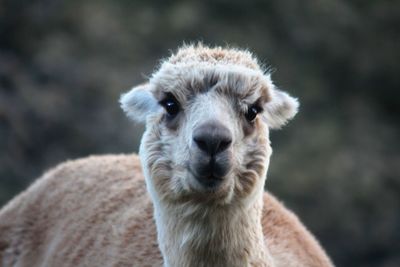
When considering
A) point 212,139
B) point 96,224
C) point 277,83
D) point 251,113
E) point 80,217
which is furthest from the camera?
point 277,83

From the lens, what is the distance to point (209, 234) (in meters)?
4.99

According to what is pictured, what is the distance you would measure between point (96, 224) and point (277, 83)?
10287mm

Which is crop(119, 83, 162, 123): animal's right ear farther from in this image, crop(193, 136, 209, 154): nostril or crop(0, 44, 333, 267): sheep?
crop(193, 136, 209, 154): nostril

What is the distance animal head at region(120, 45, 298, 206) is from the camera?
15.6 ft

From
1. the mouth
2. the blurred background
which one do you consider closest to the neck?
the mouth

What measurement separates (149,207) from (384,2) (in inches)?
502

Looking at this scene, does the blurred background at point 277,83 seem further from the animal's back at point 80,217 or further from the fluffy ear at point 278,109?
the fluffy ear at point 278,109

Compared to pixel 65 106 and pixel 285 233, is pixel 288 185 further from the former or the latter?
pixel 285 233

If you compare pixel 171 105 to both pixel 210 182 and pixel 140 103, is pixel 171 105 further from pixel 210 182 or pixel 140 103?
pixel 210 182

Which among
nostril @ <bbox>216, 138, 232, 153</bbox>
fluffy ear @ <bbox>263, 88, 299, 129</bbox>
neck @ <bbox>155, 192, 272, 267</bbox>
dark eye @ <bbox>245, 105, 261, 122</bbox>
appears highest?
fluffy ear @ <bbox>263, 88, 299, 129</bbox>

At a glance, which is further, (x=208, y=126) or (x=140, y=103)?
(x=140, y=103)

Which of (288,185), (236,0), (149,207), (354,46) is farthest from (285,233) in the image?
(236,0)

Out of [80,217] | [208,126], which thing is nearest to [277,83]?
[80,217]

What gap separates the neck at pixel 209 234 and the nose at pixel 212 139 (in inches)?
16.2
